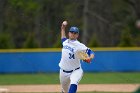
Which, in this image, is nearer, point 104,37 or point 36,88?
point 36,88

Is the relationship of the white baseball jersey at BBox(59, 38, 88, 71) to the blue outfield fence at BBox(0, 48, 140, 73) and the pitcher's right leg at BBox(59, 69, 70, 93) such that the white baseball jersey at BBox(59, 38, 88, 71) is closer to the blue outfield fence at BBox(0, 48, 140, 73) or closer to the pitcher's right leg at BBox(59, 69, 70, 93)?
the pitcher's right leg at BBox(59, 69, 70, 93)

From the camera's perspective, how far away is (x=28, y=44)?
27359mm

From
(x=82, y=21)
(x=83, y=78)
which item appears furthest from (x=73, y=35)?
(x=82, y=21)

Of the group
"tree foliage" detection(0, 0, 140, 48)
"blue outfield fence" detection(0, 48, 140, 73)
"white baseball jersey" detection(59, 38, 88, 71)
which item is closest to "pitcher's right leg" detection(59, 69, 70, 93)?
"white baseball jersey" detection(59, 38, 88, 71)

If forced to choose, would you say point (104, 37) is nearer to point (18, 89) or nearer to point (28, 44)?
point (28, 44)

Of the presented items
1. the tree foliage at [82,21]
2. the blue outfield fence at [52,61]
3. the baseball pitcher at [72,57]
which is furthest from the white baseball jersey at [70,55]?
the tree foliage at [82,21]

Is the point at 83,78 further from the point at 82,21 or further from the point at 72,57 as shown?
the point at 82,21

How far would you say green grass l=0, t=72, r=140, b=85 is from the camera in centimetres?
1884

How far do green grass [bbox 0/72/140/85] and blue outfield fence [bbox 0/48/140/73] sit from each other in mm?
814

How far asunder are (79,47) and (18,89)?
5269 mm

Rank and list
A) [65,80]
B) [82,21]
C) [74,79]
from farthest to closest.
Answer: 1. [82,21]
2. [65,80]
3. [74,79]

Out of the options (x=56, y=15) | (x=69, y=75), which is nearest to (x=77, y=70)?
(x=69, y=75)

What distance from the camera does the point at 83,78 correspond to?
20.6 m

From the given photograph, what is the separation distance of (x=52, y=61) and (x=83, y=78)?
9.72 feet
